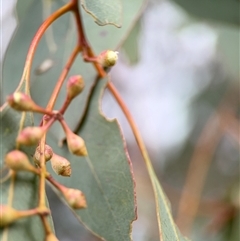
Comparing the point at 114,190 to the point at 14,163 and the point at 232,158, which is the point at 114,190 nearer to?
the point at 14,163

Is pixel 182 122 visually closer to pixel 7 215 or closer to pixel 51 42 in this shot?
pixel 51 42

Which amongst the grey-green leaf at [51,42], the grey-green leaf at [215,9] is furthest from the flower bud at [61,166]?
the grey-green leaf at [215,9]

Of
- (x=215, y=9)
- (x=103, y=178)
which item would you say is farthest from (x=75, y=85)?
(x=215, y=9)

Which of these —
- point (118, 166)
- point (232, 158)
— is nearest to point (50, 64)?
point (118, 166)

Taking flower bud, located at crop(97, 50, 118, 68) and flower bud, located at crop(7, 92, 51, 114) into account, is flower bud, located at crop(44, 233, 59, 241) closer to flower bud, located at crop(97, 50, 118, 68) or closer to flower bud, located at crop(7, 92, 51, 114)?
flower bud, located at crop(7, 92, 51, 114)

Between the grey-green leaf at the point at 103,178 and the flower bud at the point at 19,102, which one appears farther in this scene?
the grey-green leaf at the point at 103,178

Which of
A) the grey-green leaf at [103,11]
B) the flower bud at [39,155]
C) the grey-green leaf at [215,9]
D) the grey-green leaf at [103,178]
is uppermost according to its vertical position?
the grey-green leaf at [103,11]

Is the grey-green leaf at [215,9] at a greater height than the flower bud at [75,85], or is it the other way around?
the flower bud at [75,85]

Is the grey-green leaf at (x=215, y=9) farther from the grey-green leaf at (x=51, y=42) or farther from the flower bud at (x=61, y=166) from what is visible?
the flower bud at (x=61, y=166)
